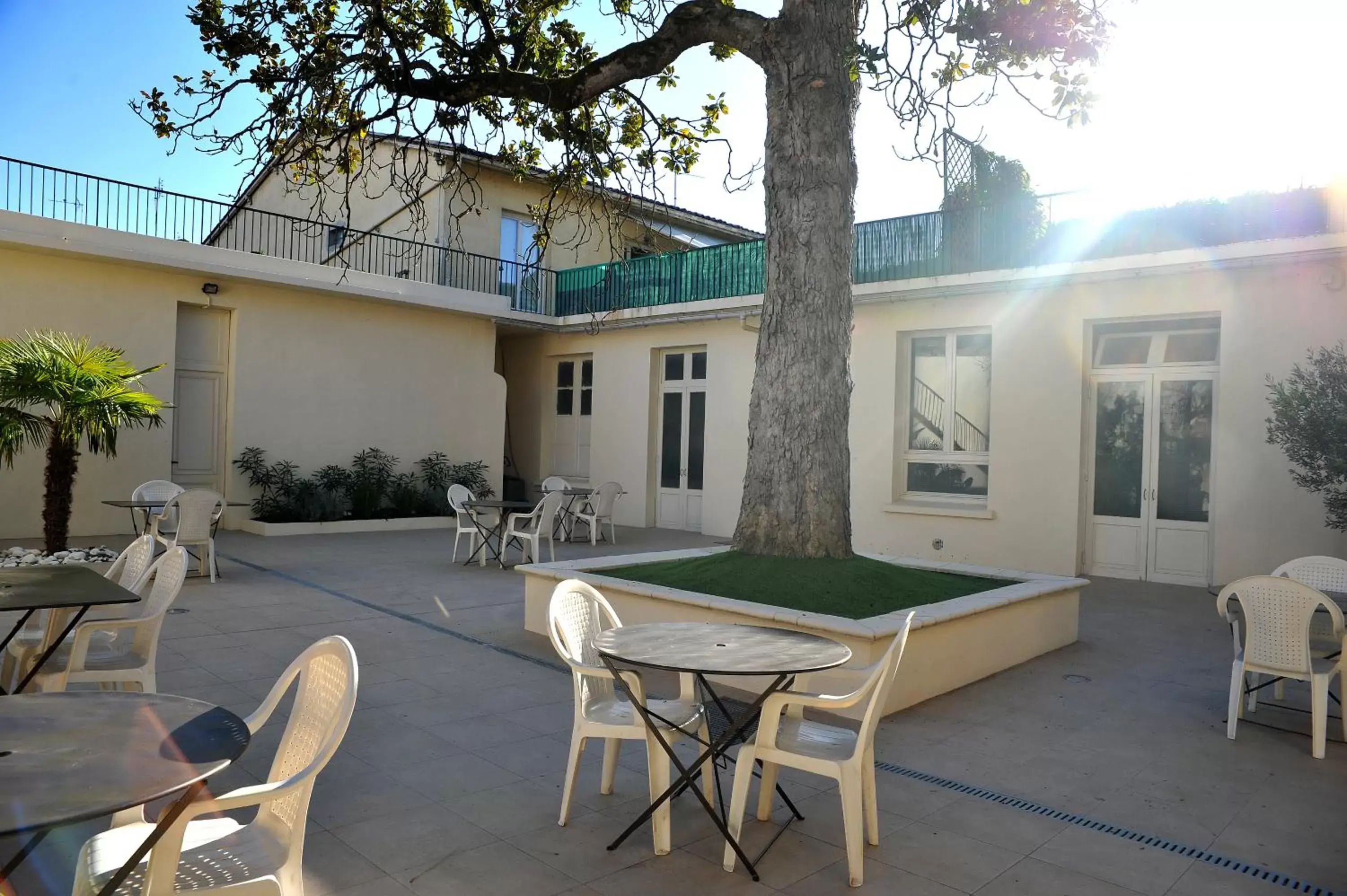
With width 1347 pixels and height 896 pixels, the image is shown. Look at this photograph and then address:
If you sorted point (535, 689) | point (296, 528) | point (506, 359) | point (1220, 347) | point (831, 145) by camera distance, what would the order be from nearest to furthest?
point (535, 689) → point (831, 145) → point (1220, 347) → point (296, 528) → point (506, 359)

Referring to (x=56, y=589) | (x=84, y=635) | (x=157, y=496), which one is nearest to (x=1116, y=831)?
(x=84, y=635)

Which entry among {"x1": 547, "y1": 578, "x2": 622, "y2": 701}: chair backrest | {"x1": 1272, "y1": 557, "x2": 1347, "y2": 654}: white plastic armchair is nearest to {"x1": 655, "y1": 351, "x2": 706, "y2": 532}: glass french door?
{"x1": 1272, "y1": 557, "x2": 1347, "y2": 654}: white plastic armchair

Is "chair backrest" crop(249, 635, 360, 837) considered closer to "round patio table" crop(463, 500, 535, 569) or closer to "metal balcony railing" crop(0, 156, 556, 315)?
"metal balcony railing" crop(0, 156, 556, 315)

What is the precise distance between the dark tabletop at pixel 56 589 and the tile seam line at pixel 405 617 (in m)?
2.43

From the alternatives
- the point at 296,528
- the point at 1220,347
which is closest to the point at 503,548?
the point at 296,528

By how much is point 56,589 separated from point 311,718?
7.17ft

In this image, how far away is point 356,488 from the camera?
14.1 m

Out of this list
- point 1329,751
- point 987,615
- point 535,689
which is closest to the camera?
point 1329,751

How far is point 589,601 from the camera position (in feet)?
12.4

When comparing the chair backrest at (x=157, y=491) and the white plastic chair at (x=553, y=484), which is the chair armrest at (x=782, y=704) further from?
the white plastic chair at (x=553, y=484)

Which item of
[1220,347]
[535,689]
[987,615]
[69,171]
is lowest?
[535,689]

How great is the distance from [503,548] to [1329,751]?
761 centimetres

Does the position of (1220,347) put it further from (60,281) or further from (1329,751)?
(60,281)

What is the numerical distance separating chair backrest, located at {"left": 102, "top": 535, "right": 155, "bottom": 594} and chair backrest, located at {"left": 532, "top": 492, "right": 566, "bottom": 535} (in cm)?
541
